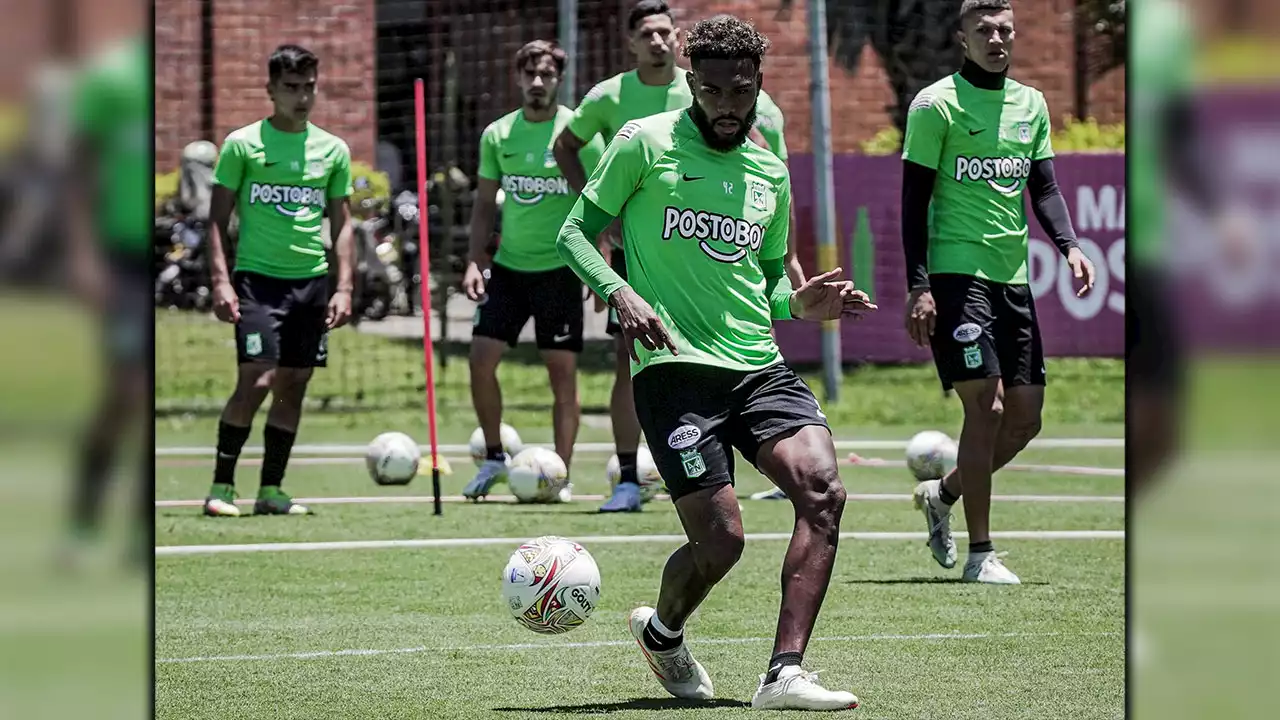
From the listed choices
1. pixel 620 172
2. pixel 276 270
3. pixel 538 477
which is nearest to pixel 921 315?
pixel 620 172

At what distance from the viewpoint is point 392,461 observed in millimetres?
12570

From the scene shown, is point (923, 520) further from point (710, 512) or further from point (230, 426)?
point (710, 512)

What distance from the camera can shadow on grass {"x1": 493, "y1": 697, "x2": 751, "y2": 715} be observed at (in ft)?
17.4

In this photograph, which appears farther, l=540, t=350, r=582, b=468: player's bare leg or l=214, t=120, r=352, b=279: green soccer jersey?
l=540, t=350, r=582, b=468: player's bare leg

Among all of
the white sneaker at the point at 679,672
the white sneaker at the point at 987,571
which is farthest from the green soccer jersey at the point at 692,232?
the white sneaker at the point at 987,571

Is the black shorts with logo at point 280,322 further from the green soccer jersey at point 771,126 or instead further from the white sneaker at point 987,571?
the white sneaker at point 987,571

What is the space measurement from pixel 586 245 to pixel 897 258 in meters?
15.3

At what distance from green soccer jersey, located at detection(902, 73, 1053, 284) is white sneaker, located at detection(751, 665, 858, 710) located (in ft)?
11.3

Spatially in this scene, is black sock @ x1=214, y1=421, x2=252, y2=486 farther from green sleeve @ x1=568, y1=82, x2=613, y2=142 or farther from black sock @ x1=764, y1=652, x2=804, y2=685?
black sock @ x1=764, y1=652, x2=804, y2=685

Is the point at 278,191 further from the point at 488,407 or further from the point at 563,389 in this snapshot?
the point at 563,389

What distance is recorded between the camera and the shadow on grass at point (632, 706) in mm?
5309

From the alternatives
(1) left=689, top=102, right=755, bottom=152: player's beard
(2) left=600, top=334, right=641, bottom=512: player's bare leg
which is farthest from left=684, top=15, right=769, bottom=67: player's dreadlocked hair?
(2) left=600, top=334, right=641, bottom=512: player's bare leg

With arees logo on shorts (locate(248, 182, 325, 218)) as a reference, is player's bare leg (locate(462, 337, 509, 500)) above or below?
below
